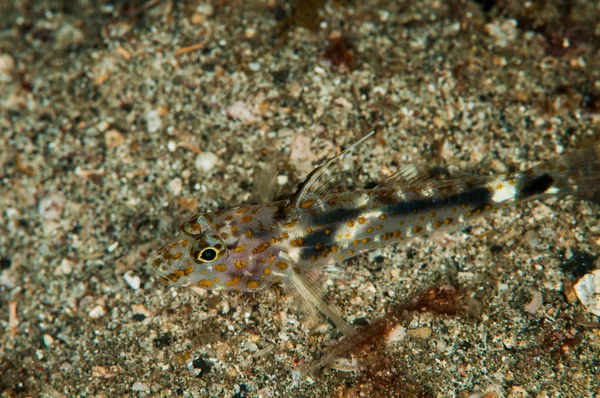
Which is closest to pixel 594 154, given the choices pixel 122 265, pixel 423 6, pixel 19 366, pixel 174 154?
pixel 423 6

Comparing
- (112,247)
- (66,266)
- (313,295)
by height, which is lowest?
(66,266)

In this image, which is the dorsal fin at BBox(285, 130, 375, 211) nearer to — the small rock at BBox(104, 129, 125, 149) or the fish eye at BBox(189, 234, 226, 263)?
the fish eye at BBox(189, 234, 226, 263)

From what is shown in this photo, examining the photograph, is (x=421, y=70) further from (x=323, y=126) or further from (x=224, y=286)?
(x=224, y=286)

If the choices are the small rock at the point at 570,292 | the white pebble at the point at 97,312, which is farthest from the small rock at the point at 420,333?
the white pebble at the point at 97,312

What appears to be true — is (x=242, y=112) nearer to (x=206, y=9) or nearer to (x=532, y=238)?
(x=206, y=9)

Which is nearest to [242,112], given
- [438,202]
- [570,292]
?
[438,202]

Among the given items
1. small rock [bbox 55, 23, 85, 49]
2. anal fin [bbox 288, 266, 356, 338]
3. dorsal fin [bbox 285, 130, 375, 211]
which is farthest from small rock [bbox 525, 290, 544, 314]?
small rock [bbox 55, 23, 85, 49]
